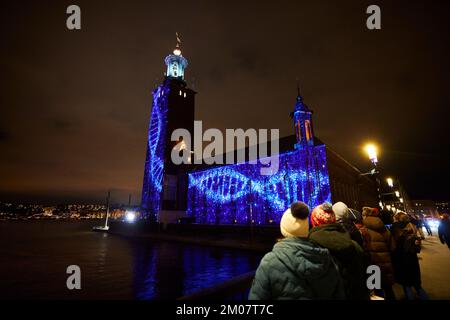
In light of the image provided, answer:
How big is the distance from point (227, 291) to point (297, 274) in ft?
5.78

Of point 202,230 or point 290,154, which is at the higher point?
point 290,154

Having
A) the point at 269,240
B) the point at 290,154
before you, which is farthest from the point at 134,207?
the point at 269,240

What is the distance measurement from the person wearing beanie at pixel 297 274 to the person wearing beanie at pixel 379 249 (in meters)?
3.17

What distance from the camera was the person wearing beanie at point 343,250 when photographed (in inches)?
101

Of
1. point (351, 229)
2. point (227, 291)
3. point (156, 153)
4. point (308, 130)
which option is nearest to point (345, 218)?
point (351, 229)

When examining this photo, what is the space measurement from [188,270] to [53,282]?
19.8 feet

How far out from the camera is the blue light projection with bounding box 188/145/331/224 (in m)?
28.4

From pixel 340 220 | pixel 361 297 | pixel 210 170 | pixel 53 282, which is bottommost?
pixel 53 282

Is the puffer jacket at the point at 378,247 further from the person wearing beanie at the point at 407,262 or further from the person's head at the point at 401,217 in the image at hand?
the person's head at the point at 401,217

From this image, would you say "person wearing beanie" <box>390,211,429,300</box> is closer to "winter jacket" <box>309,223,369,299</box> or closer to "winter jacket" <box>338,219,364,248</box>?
"winter jacket" <box>338,219,364,248</box>

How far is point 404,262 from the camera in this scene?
5.40 metres

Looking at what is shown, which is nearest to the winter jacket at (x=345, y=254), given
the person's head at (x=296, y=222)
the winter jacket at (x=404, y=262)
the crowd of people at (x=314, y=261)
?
the crowd of people at (x=314, y=261)

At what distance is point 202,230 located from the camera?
2358cm
